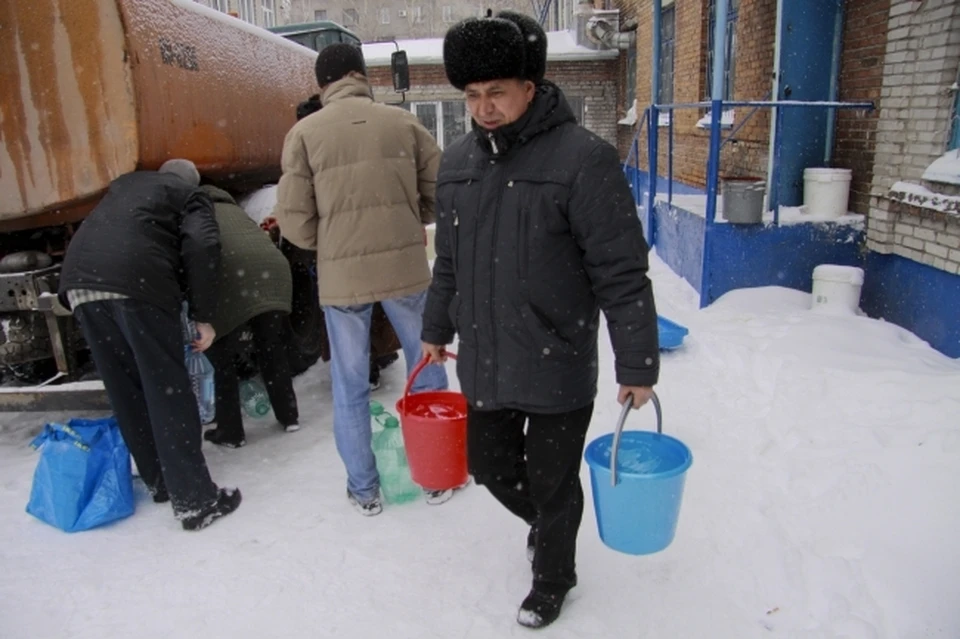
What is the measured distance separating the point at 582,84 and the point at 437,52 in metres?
3.18

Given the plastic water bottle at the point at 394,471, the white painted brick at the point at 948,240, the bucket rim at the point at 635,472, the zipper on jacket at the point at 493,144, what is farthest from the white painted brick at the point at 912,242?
the zipper on jacket at the point at 493,144

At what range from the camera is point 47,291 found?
3594 mm

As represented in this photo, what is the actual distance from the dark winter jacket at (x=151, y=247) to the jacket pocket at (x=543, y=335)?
1.61 metres

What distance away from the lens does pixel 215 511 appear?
312 cm

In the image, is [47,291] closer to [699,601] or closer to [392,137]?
[392,137]

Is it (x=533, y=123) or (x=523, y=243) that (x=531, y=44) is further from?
(x=523, y=243)

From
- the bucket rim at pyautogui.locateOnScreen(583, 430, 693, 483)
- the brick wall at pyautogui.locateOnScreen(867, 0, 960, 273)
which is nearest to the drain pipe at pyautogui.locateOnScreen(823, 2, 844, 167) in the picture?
the brick wall at pyautogui.locateOnScreen(867, 0, 960, 273)

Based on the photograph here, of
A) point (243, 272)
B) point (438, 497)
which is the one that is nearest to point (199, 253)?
point (243, 272)

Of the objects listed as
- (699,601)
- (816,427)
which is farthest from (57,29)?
(816,427)

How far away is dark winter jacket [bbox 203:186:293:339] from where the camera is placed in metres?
3.58

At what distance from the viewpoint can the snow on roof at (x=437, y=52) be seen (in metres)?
14.9

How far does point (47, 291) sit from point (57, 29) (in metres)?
1.24

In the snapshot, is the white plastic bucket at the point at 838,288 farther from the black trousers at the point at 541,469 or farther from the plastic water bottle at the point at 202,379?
the plastic water bottle at the point at 202,379

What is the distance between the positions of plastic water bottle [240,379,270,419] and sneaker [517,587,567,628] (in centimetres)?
→ 244
